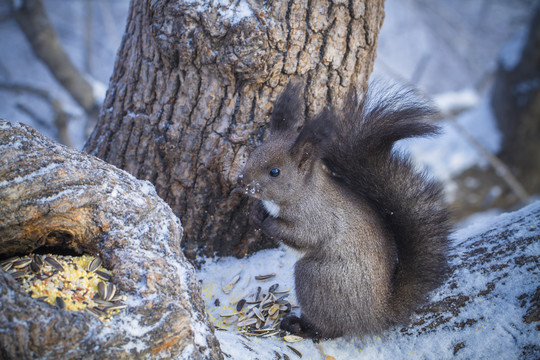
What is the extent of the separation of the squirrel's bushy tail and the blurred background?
148mm

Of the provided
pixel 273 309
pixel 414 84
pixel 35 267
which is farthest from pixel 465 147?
pixel 35 267

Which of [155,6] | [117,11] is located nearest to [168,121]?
[155,6]

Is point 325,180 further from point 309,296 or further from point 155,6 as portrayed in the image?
point 155,6

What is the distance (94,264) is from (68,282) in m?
0.09

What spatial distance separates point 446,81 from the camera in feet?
29.4

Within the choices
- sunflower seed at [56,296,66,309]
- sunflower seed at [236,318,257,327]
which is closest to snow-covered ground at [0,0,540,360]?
sunflower seed at [236,318,257,327]

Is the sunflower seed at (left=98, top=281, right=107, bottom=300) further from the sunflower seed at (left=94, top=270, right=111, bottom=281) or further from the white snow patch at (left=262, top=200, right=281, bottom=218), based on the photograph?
the white snow patch at (left=262, top=200, right=281, bottom=218)

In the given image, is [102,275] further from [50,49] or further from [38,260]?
[50,49]

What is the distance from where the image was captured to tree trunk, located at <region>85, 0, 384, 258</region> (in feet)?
5.56

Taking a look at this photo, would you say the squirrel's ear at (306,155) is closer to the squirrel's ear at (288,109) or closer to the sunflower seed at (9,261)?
the squirrel's ear at (288,109)

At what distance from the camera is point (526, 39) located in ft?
14.1

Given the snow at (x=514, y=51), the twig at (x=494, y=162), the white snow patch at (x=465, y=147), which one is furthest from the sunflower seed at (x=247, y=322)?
the snow at (x=514, y=51)

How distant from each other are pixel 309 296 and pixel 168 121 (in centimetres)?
107

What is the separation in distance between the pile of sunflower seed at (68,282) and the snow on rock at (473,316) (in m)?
0.47
